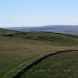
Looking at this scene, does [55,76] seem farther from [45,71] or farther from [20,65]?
[20,65]

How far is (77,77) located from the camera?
23.3 metres

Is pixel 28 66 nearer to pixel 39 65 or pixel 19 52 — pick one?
pixel 39 65

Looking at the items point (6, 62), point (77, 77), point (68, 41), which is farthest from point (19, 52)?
point (68, 41)

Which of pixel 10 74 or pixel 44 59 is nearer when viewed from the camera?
pixel 10 74

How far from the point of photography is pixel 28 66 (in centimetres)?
2630

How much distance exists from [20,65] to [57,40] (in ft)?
91.6

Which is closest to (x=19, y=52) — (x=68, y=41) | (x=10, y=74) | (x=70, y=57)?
(x=70, y=57)

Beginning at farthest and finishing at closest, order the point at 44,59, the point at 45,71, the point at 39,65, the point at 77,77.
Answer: the point at 44,59, the point at 39,65, the point at 45,71, the point at 77,77

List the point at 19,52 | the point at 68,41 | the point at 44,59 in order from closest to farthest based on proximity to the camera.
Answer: the point at 44,59 < the point at 19,52 < the point at 68,41

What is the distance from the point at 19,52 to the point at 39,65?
348 inches

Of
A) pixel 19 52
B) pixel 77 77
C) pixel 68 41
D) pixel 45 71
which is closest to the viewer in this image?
pixel 77 77

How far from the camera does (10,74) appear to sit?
79.3ft

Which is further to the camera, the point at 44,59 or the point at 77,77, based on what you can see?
the point at 44,59

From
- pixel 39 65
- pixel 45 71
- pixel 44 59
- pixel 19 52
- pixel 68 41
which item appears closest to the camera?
pixel 45 71
